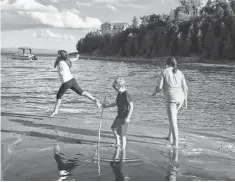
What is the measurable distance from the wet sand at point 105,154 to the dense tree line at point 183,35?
8397 centimetres

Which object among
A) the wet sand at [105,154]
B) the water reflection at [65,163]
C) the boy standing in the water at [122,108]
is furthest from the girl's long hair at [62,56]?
the water reflection at [65,163]

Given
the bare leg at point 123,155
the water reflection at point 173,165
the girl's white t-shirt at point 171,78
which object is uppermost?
the girl's white t-shirt at point 171,78

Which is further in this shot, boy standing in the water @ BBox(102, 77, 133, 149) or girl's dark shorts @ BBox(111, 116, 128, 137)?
girl's dark shorts @ BBox(111, 116, 128, 137)

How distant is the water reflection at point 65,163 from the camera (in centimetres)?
525

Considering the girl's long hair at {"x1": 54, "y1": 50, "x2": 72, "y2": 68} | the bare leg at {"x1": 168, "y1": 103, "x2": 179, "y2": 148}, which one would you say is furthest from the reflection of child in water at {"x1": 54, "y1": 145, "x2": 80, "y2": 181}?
the girl's long hair at {"x1": 54, "y1": 50, "x2": 72, "y2": 68}

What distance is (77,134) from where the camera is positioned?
8086mm

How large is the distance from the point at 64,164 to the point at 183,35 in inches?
4336

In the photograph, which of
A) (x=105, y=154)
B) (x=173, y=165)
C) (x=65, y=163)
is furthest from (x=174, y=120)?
(x=65, y=163)

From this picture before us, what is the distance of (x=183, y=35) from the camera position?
111312 millimetres

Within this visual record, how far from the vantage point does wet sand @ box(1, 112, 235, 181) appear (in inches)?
211

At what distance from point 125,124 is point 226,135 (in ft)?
11.5

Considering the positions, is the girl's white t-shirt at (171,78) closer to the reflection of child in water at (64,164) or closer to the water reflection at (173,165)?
the water reflection at (173,165)

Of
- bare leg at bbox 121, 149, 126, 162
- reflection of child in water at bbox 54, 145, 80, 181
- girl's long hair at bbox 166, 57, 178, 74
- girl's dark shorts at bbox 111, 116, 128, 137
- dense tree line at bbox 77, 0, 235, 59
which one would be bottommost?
reflection of child in water at bbox 54, 145, 80, 181

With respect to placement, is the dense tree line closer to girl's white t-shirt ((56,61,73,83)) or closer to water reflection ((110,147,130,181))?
girl's white t-shirt ((56,61,73,83))
